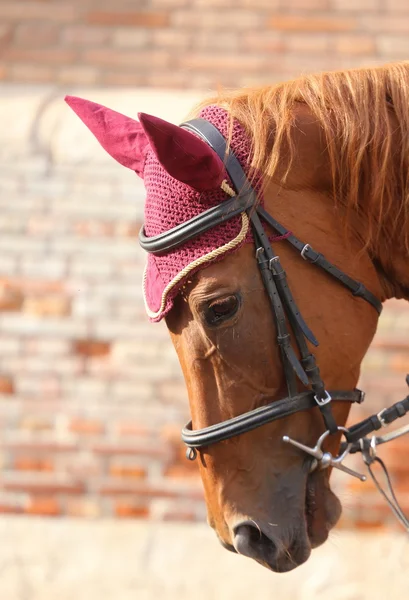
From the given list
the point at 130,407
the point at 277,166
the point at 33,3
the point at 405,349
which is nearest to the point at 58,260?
the point at 130,407

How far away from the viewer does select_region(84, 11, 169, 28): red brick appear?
13.7 feet

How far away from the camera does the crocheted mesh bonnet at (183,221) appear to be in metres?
1.88

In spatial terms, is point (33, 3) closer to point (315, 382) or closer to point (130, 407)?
point (130, 407)

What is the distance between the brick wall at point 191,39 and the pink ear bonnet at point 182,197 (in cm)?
222

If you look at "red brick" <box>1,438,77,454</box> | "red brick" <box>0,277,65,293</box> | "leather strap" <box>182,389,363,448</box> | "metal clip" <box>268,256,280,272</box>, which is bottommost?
"red brick" <box>1,438,77,454</box>

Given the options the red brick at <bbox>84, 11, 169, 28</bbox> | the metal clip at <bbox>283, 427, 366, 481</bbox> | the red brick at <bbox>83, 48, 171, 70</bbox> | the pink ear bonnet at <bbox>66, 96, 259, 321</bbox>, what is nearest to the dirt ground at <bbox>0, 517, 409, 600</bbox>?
the metal clip at <bbox>283, 427, 366, 481</bbox>

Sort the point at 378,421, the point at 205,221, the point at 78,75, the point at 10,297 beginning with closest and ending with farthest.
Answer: the point at 205,221 < the point at 378,421 < the point at 10,297 < the point at 78,75

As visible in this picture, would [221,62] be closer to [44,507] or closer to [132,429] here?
[132,429]

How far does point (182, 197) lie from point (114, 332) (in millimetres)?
2206

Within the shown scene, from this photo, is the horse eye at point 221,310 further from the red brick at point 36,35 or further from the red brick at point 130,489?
the red brick at point 36,35

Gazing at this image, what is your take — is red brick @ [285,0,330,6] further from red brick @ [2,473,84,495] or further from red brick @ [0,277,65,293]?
red brick @ [2,473,84,495]

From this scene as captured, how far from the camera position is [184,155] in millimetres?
1788

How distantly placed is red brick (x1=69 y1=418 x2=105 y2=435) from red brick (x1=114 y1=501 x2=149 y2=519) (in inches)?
14.8

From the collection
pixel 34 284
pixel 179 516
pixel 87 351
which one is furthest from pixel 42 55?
pixel 179 516
